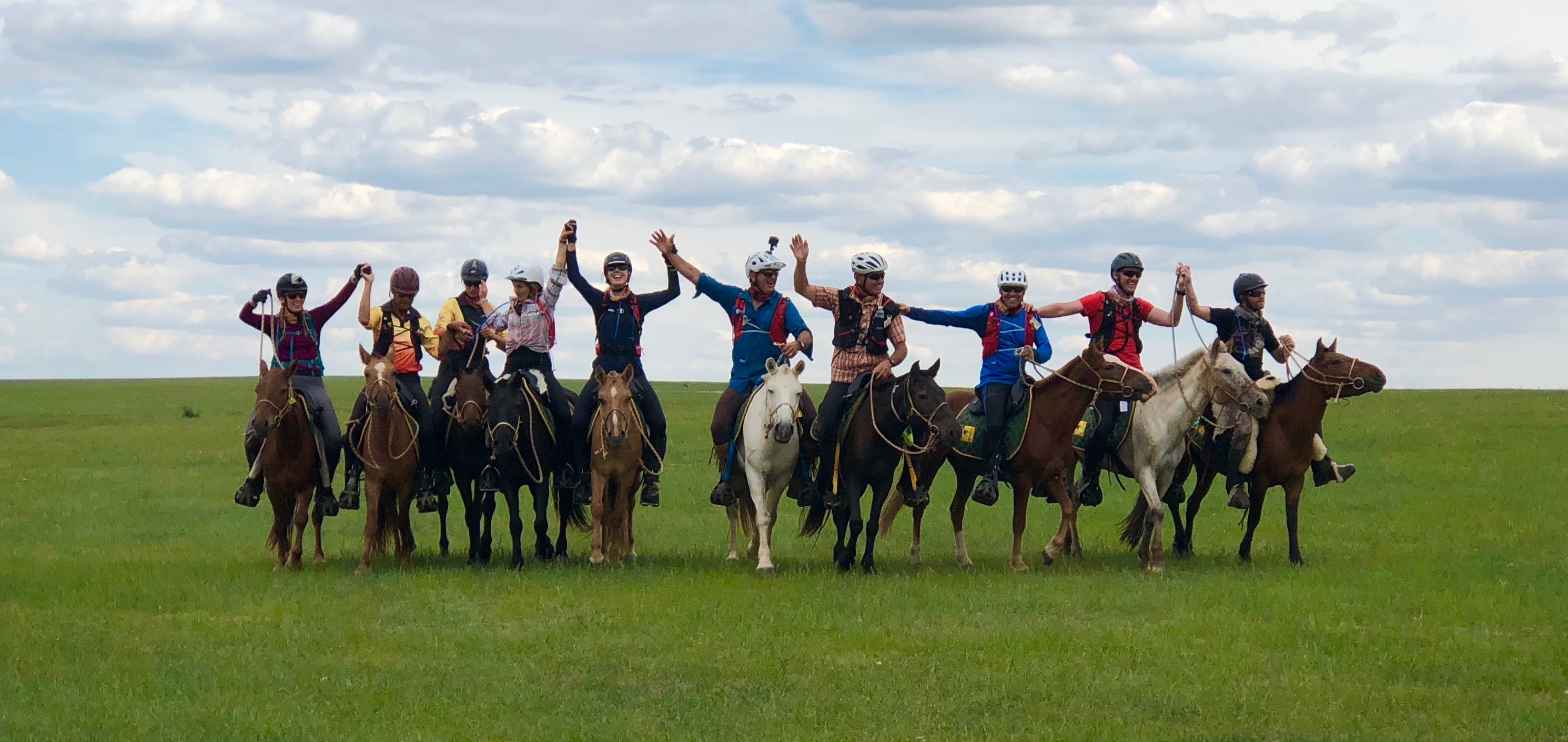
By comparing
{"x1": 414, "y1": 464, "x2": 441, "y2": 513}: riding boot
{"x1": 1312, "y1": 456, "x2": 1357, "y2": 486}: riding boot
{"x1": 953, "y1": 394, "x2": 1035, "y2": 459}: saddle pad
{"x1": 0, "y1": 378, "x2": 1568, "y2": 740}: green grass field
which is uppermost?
{"x1": 953, "y1": 394, "x2": 1035, "y2": 459}: saddle pad

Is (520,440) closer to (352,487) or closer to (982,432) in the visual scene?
(352,487)

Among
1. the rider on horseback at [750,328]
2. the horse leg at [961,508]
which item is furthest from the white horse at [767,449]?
the horse leg at [961,508]

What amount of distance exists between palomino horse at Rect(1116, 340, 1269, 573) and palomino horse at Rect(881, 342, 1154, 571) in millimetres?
511

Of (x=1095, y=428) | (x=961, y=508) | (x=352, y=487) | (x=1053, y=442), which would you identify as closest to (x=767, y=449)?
(x=961, y=508)

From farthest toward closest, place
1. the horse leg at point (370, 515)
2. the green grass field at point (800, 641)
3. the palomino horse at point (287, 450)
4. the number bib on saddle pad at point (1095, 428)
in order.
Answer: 1. the number bib on saddle pad at point (1095, 428)
2. the horse leg at point (370, 515)
3. the palomino horse at point (287, 450)
4. the green grass field at point (800, 641)

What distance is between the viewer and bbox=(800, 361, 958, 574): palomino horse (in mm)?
14219

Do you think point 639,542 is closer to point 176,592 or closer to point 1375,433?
point 176,592

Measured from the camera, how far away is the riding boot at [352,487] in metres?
15.4

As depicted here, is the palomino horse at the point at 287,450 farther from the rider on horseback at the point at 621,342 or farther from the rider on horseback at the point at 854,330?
the rider on horseback at the point at 854,330

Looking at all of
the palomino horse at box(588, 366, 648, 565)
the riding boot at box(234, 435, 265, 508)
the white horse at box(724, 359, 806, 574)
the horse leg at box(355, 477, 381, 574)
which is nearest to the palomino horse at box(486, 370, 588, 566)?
the palomino horse at box(588, 366, 648, 565)

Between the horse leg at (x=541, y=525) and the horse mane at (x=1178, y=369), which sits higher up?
the horse mane at (x=1178, y=369)

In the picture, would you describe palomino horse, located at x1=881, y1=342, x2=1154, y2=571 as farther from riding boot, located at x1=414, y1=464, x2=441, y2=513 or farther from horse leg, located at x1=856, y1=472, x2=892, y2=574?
riding boot, located at x1=414, y1=464, x2=441, y2=513

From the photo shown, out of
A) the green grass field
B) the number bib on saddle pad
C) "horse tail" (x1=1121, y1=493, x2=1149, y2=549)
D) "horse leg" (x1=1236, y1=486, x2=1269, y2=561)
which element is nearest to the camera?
the green grass field

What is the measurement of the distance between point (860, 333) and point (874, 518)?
5.39 feet
